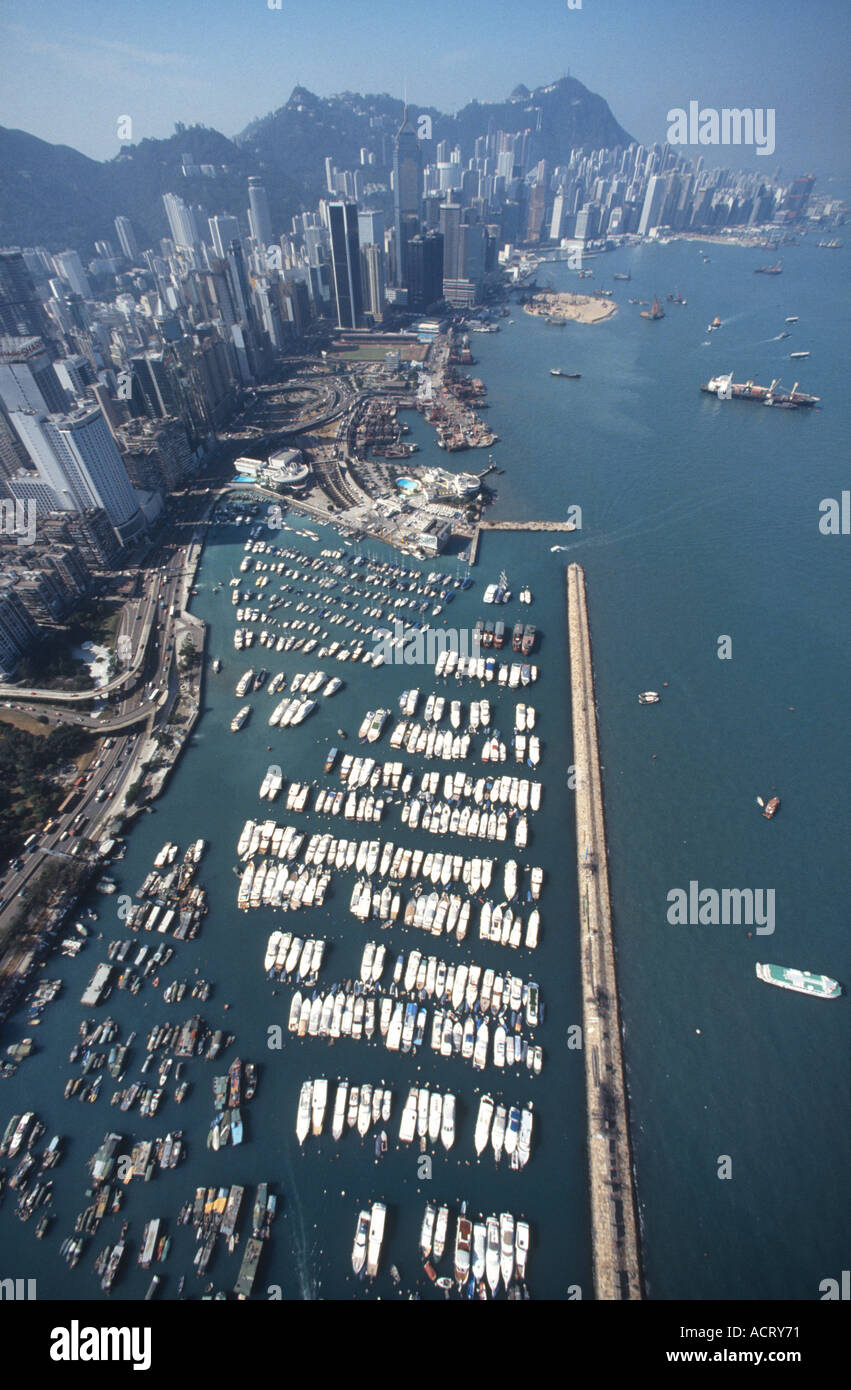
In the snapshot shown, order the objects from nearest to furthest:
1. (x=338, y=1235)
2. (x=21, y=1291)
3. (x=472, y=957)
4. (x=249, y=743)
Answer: (x=21, y=1291) < (x=338, y=1235) < (x=472, y=957) < (x=249, y=743)

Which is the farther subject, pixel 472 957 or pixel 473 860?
pixel 473 860

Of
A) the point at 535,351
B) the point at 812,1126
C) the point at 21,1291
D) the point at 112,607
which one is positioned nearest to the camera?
the point at 21,1291

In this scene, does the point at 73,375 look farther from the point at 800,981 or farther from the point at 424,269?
the point at 424,269

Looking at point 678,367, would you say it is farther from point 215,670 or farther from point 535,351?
point 215,670

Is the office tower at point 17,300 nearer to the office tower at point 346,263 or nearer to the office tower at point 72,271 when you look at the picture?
the office tower at point 72,271

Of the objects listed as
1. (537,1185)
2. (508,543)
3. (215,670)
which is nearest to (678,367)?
(508,543)

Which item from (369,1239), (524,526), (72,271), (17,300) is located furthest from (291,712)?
(72,271)
